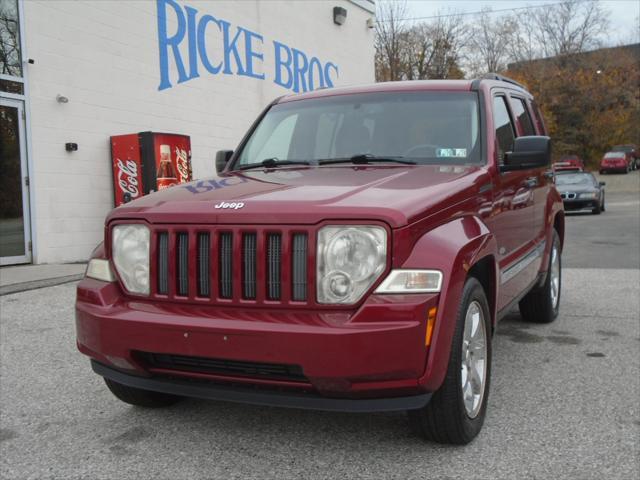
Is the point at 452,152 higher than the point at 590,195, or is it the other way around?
the point at 452,152

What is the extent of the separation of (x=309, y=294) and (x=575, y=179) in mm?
19095

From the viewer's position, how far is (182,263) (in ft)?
9.59

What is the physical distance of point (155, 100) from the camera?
40.7ft

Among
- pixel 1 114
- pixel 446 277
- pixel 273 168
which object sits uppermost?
pixel 1 114

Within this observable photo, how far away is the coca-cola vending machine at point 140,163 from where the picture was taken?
11148mm

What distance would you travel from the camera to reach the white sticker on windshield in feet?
12.8

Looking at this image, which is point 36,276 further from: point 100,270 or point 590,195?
point 590,195

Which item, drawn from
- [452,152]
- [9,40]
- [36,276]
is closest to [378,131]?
[452,152]

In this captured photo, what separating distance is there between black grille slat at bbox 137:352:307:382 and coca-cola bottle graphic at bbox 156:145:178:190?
344 inches

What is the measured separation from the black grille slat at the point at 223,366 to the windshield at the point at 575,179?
18568mm

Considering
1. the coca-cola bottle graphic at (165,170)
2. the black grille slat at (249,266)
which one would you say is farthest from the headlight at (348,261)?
the coca-cola bottle graphic at (165,170)

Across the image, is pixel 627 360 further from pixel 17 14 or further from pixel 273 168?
pixel 17 14

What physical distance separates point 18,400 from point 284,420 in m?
1.67

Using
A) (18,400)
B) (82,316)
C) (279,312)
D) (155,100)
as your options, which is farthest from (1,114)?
(279,312)
